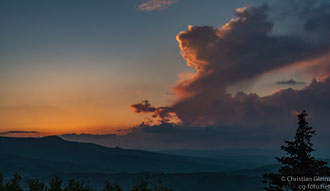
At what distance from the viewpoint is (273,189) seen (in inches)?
1469

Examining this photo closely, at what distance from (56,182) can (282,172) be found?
3955 cm

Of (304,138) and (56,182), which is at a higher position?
(304,138)

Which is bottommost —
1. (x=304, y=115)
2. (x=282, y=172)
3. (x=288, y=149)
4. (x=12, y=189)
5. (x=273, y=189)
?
(x=12, y=189)

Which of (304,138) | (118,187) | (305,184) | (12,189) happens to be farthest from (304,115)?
(12,189)

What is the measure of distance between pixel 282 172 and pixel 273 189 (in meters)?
3.44

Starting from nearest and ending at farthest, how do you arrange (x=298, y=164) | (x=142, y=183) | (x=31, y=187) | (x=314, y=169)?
(x=314, y=169), (x=298, y=164), (x=142, y=183), (x=31, y=187)

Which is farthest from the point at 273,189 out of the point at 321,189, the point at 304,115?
the point at 304,115

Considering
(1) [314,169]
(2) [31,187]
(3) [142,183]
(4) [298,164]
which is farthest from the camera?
(2) [31,187]

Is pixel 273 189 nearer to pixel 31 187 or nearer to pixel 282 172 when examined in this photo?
pixel 282 172

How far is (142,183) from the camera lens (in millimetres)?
45875

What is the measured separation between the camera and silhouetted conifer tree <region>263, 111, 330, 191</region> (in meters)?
33.7

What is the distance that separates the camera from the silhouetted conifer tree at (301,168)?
33.7 meters

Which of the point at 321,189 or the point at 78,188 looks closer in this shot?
the point at 321,189

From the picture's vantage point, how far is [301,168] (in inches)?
1375
